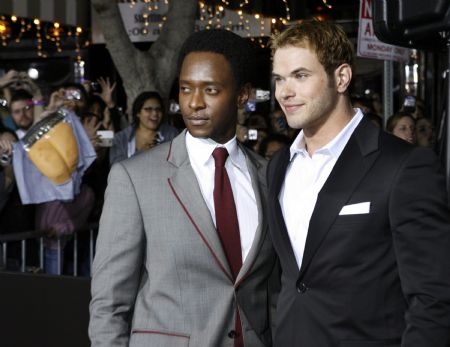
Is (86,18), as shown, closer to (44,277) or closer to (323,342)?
(44,277)

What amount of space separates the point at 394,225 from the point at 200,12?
41.3ft

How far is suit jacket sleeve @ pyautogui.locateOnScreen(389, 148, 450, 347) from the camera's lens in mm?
2951

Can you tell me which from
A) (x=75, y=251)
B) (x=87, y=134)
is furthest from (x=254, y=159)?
(x=87, y=134)

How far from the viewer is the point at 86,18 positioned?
1517 cm

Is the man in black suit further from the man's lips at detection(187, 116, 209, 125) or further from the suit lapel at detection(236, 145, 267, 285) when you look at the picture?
the man's lips at detection(187, 116, 209, 125)

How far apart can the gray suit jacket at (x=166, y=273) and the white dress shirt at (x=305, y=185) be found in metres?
0.25

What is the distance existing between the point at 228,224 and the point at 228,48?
68cm

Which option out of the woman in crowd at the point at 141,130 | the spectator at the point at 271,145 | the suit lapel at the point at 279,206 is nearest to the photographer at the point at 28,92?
the woman in crowd at the point at 141,130

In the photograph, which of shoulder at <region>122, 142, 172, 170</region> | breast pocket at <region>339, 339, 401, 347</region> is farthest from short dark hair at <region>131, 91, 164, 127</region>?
breast pocket at <region>339, 339, 401, 347</region>

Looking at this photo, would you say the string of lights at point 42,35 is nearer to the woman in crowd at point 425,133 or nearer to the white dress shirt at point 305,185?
the woman in crowd at point 425,133

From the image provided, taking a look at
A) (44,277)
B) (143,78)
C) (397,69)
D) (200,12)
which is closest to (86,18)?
(200,12)

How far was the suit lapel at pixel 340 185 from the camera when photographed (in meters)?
3.11

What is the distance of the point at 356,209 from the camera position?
308 cm

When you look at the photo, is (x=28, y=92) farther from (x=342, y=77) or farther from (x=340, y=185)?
(x=340, y=185)
